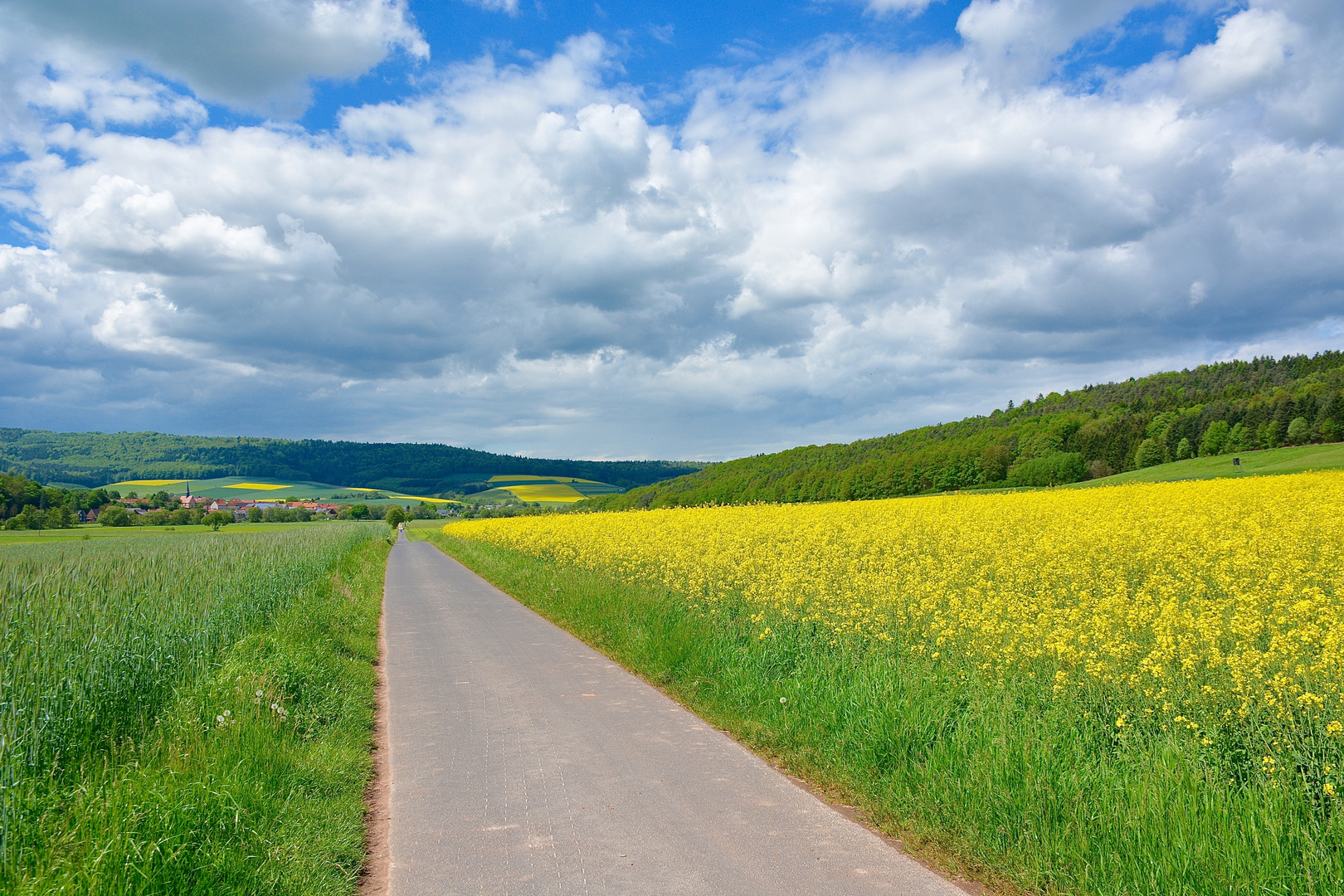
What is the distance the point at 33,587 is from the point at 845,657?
8424 mm

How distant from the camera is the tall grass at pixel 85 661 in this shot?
14.7 feet

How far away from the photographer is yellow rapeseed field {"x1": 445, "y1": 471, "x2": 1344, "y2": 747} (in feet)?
17.2

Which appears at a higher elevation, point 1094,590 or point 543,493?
point 1094,590

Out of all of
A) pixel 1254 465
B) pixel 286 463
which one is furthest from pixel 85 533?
pixel 286 463

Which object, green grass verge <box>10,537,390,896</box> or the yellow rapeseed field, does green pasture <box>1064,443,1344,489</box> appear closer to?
the yellow rapeseed field

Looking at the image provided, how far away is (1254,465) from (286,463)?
19446cm

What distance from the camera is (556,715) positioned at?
7.50 meters

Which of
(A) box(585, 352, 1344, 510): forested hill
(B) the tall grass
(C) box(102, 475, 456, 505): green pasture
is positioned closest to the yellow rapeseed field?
(B) the tall grass

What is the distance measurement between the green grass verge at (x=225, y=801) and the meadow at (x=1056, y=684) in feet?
→ 11.6

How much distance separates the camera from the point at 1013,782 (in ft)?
15.2

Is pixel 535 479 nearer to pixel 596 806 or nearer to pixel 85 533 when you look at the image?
pixel 85 533

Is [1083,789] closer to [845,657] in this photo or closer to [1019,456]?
[845,657]

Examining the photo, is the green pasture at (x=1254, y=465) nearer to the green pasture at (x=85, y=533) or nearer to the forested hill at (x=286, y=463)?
the green pasture at (x=85, y=533)

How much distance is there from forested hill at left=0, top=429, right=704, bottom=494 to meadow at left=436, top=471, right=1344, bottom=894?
148 meters
